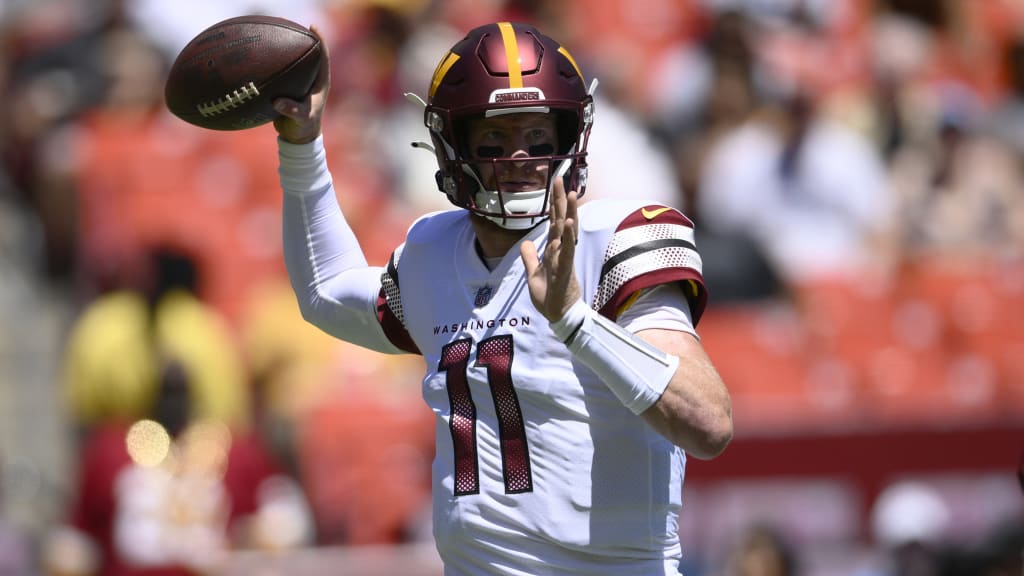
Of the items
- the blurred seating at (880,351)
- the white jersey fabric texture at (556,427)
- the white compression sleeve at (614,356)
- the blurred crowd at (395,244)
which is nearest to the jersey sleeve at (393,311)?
the white jersey fabric texture at (556,427)

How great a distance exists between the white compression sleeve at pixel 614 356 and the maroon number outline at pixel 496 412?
0.85ft

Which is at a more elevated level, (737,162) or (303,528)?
(737,162)

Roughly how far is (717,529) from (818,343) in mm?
1605

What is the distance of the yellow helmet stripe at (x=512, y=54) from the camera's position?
10.4ft

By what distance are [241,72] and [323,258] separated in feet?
1.50

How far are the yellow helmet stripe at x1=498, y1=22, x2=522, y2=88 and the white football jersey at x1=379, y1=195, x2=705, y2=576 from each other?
0.28 meters

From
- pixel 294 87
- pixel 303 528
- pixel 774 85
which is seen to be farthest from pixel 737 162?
pixel 294 87

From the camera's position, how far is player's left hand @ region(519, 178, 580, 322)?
283 centimetres

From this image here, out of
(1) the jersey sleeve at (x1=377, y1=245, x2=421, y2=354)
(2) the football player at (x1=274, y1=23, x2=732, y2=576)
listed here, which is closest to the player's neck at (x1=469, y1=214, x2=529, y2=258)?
(2) the football player at (x1=274, y1=23, x2=732, y2=576)

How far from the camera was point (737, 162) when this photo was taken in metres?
8.93

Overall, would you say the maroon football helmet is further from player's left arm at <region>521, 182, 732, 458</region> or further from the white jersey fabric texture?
player's left arm at <region>521, 182, 732, 458</region>

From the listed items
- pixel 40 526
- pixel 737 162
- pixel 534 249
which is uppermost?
pixel 534 249

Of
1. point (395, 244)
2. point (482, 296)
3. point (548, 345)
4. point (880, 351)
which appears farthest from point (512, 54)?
point (880, 351)

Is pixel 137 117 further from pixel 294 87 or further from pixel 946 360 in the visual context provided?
pixel 294 87
